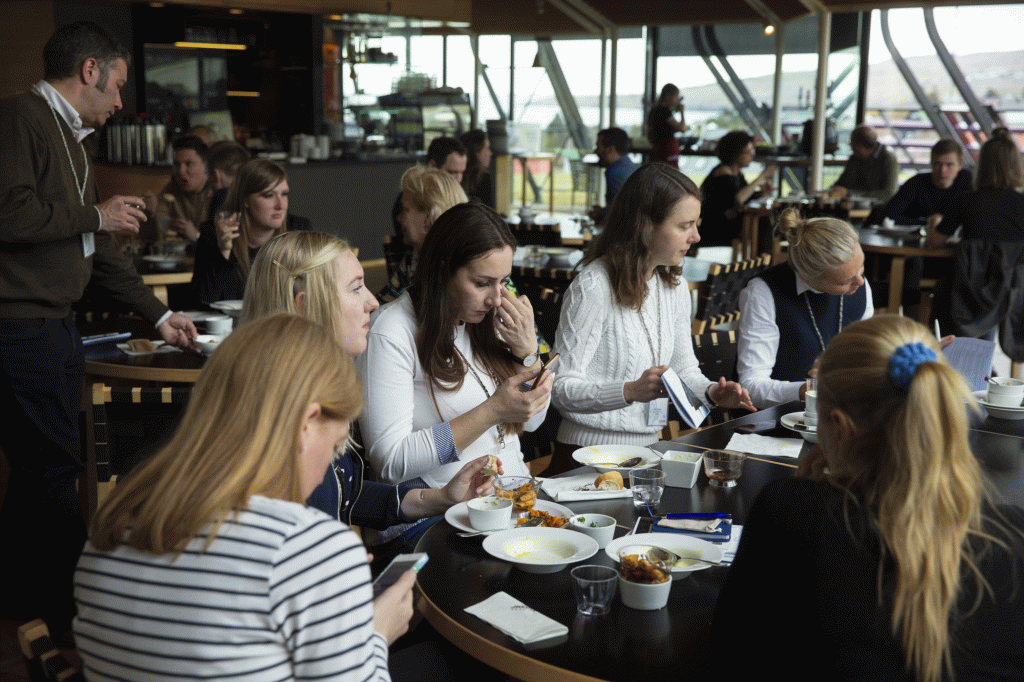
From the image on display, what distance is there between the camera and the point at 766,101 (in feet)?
39.2

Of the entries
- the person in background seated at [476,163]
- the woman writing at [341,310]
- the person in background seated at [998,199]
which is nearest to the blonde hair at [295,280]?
the woman writing at [341,310]

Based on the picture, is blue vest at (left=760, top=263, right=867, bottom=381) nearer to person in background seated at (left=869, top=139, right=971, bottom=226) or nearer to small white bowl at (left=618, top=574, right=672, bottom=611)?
small white bowl at (left=618, top=574, right=672, bottom=611)

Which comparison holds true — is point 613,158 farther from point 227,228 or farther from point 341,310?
point 341,310

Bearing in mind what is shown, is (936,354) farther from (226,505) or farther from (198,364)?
(198,364)

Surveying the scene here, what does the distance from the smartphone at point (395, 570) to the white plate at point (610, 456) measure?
738 millimetres

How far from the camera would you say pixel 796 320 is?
3.06 metres

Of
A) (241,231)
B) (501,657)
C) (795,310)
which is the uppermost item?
(241,231)

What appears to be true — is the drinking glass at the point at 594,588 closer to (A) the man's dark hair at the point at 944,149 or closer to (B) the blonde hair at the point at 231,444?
(B) the blonde hair at the point at 231,444

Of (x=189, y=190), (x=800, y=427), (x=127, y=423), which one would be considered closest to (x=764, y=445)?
(x=800, y=427)

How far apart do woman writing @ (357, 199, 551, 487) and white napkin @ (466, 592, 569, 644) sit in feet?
2.27

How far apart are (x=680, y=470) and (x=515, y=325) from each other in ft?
1.95

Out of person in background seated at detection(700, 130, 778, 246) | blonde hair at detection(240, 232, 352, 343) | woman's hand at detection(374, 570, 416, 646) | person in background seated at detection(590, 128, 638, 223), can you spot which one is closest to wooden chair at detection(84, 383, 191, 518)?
blonde hair at detection(240, 232, 352, 343)

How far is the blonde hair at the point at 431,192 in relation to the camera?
367cm

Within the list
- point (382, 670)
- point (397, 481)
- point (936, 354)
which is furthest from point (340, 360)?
point (397, 481)
